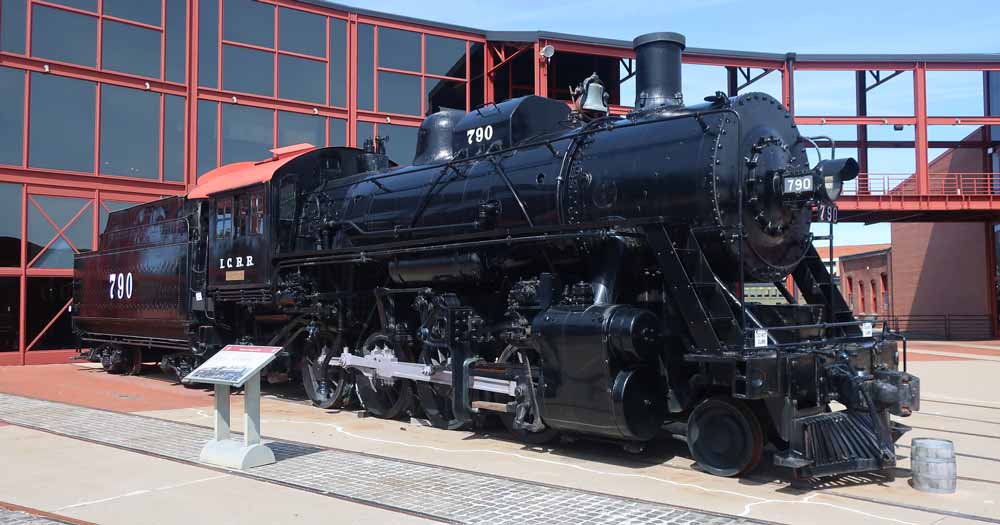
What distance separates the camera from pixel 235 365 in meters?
7.98

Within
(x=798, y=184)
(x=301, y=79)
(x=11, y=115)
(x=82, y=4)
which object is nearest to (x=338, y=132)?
(x=301, y=79)

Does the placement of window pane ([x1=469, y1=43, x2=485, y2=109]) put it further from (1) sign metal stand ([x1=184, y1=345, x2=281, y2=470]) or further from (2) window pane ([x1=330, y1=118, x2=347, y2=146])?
(1) sign metal stand ([x1=184, y1=345, x2=281, y2=470])

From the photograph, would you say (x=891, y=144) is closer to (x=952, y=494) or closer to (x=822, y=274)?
(x=822, y=274)

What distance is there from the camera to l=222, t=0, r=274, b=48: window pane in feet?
70.3

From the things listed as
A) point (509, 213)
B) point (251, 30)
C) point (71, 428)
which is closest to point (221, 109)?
point (251, 30)

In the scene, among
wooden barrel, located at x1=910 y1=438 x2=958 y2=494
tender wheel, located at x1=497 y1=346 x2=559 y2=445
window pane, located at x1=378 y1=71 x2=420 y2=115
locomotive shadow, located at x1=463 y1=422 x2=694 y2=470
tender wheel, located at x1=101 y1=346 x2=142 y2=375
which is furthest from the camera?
window pane, located at x1=378 y1=71 x2=420 y2=115

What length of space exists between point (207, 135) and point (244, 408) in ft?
49.6

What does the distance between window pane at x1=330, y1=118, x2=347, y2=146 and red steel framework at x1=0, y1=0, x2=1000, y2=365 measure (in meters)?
0.12

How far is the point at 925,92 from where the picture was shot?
2772 cm

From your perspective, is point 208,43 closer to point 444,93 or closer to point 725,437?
point 444,93

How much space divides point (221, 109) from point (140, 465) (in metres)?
15.5

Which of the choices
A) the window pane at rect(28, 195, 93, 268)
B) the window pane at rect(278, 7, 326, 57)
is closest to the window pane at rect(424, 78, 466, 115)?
the window pane at rect(278, 7, 326, 57)

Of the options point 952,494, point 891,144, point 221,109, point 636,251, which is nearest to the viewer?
point 952,494

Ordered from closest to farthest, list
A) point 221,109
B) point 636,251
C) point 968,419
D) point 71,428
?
point 636,251, point 71,428, point 968,419, point 221,109
